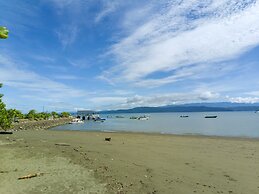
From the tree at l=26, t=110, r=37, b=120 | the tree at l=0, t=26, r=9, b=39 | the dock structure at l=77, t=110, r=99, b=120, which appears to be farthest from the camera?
the dock structure at l=77, t=110, r=99, b=120

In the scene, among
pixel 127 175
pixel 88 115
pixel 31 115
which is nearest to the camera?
pixel 127 175

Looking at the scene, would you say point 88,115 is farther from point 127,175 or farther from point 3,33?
point 3,33

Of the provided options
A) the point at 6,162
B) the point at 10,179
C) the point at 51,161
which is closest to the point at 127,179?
the point at 10,179

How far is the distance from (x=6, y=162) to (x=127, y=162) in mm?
6868

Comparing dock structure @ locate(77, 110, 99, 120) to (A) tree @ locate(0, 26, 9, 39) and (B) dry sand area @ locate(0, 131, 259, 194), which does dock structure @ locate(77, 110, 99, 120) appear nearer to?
(B) dry sand area @ locate(0, 131, 259, 194)

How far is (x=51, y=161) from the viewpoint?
1596 cm

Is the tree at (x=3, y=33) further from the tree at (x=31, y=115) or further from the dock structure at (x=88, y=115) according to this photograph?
the dock structure at (x=88, y=115)

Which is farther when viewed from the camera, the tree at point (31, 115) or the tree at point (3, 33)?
the tree at point (31, 115)

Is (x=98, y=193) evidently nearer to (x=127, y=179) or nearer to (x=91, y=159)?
(x=127, y=179)

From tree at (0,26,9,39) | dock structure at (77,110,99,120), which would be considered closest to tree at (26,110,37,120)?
dock structure at (77,110,99,120)

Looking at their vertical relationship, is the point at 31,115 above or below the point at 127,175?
above

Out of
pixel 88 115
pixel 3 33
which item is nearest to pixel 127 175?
pixel 3 33

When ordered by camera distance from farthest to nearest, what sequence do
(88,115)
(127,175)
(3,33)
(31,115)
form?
1. (88,115)
2. (31,115)
3. (127,175)
4. (3,33)

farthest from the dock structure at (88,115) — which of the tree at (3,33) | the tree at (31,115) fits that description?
the tree at (3,33)
